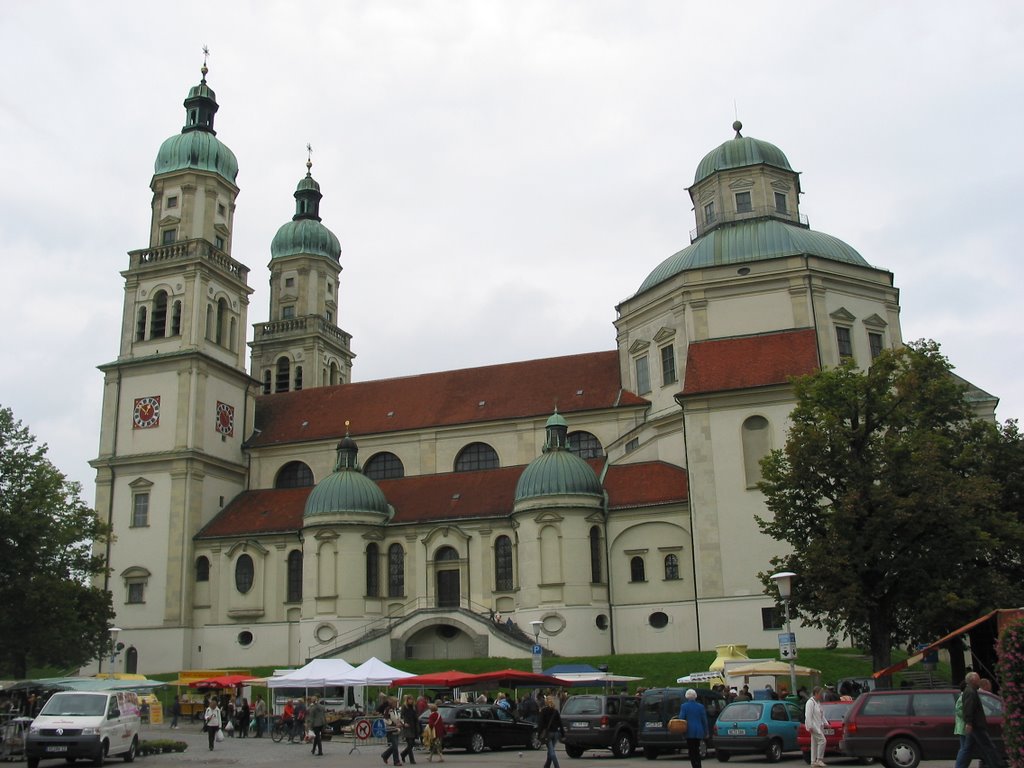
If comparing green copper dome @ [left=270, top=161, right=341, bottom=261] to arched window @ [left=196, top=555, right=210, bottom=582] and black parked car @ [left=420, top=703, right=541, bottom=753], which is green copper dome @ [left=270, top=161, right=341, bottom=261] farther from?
black parked car @ [left=420, top=703, right=541, bottom=753]

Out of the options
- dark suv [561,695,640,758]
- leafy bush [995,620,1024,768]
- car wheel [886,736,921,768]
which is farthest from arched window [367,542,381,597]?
leafy bush [995,620,1024,768]

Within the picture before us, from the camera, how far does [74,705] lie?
2091 centimetres

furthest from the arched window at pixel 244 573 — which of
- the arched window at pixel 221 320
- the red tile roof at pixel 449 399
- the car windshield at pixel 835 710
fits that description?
the car windshield at pixel 835 710

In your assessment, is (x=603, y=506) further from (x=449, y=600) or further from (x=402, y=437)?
(x=402, y=437)

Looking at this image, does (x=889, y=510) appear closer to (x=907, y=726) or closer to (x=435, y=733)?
(x=907, y=726)

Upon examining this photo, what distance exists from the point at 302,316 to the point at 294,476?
16.1 meters

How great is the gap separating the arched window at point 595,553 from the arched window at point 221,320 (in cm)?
2441

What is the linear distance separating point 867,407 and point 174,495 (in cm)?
3444

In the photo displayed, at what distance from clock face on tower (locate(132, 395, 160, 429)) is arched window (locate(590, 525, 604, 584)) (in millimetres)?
23709

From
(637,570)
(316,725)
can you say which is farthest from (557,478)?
(316,725)

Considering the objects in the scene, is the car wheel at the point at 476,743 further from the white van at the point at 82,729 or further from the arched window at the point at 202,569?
the arched window at the point at 202,569

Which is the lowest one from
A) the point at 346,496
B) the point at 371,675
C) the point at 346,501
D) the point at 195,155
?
the point at 371,675

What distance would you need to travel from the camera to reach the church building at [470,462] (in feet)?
132

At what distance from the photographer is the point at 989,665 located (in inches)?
961
